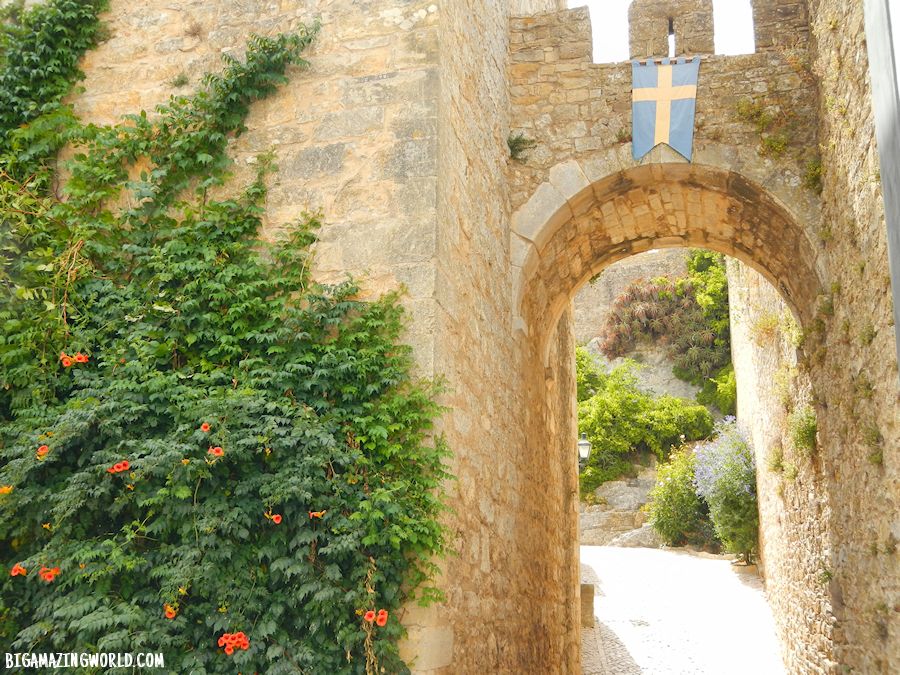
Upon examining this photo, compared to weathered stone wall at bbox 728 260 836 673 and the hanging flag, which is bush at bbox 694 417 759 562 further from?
the hanging flag

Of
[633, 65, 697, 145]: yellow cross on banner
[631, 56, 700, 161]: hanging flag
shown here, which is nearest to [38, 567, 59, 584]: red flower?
[631, 56, 700, 161]: hanging flag

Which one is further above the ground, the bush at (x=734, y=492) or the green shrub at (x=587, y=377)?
the green shrub at (x=587, y=377)

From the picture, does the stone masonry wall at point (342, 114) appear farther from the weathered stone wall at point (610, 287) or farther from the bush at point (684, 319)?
the weathered stone wall at point (610, 287)

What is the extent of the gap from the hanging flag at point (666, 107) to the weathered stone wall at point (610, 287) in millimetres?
22275

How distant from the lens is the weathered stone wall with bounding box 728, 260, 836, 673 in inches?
249

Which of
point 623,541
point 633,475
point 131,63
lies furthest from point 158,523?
point 633,475

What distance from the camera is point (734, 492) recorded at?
40.1 ft

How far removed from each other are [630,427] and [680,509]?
5.76 m

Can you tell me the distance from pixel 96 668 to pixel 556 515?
16.1ft

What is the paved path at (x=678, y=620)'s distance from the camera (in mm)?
8992

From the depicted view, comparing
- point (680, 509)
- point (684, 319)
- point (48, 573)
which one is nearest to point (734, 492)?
point (680, 509)

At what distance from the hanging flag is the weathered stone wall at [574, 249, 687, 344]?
2227cm

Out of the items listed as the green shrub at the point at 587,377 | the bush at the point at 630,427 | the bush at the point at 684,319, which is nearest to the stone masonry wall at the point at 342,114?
the bush at the point at 630,427

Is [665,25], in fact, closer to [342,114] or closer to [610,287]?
[342,114]
